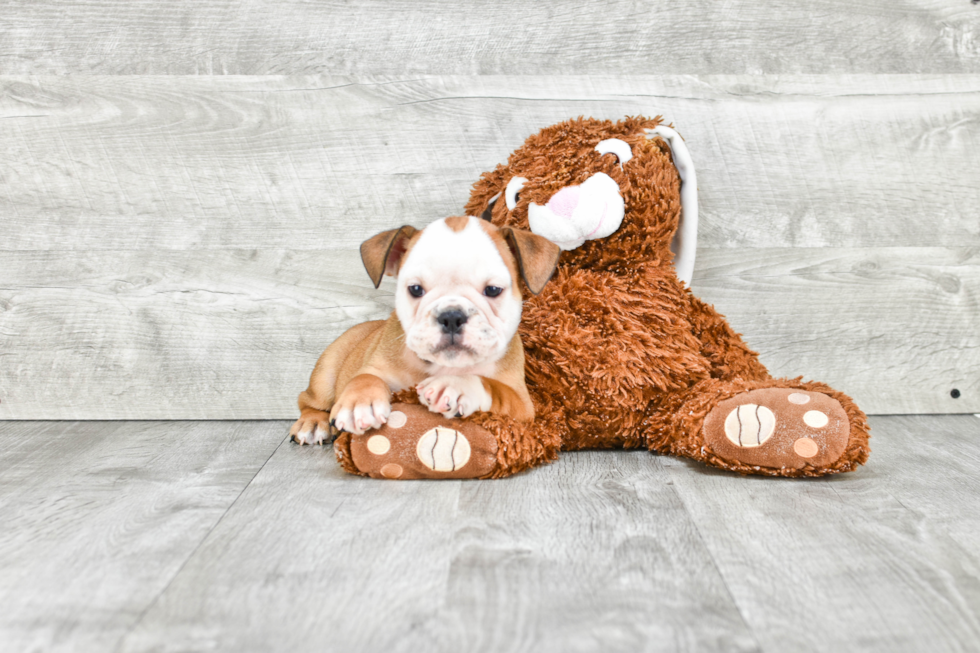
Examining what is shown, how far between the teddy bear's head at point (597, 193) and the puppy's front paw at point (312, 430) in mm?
680

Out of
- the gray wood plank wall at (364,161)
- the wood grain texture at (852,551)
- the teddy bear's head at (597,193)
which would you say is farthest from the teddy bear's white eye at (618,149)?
the wood grain texture at (852,551)

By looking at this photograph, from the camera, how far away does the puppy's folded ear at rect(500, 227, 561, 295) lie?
1.58m

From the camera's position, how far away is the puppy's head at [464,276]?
4.88ft

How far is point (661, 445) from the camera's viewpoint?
5.82 feet

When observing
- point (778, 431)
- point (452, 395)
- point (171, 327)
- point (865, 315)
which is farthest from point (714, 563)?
point (171, 327)

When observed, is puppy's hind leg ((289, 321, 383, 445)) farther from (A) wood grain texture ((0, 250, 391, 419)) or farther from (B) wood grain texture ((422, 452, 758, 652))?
(B) wood grain texture ((422, 452, 758, 652))

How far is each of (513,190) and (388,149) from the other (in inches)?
19.4

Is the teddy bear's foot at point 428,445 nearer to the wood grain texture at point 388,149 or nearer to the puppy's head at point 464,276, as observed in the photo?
the puppy's head at point 464,276

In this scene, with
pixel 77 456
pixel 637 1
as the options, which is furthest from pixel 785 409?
pixel 77 456

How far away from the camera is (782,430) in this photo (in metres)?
1.56

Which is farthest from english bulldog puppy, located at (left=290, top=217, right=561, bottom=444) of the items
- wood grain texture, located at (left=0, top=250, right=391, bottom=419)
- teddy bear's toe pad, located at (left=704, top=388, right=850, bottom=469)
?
wood grain texture, located at (left=0, top=250, right=391, bottom=419)

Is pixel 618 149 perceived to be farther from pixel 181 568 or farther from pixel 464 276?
pixel 181 568

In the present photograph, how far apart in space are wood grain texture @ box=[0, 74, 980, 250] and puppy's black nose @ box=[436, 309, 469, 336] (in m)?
0.78

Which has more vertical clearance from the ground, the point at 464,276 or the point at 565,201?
the point at 565,201
